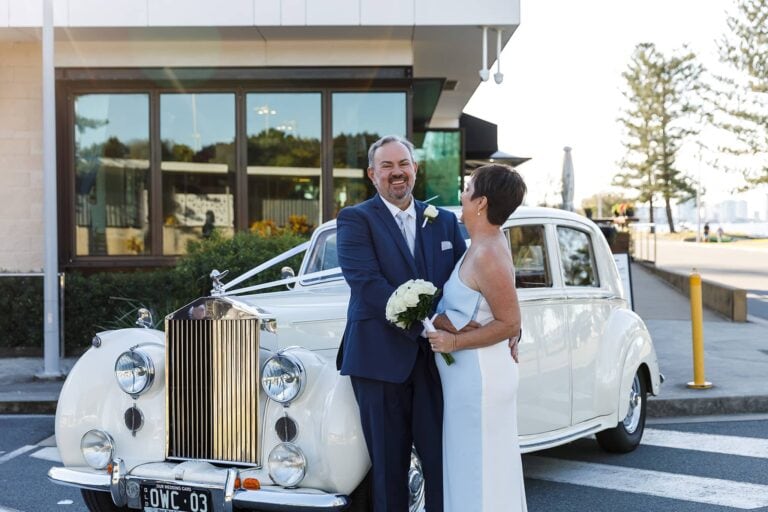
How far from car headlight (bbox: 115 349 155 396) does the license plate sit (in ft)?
1.75

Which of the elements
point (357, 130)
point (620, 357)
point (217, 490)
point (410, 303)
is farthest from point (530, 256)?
point (357, 130)

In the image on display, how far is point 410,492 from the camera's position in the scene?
4445mm

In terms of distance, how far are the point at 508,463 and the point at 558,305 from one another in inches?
85.9

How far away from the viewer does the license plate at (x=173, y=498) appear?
4.31 meters

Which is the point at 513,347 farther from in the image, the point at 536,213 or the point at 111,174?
the point at 111,174

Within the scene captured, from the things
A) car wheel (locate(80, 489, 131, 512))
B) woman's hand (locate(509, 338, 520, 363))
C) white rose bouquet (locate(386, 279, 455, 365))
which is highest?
white rose bouquet (locate(386, 279, 455, 365))

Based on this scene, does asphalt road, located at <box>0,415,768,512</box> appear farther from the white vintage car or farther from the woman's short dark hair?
the woman's short dark hair

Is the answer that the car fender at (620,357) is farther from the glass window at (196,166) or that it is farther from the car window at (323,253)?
the glass window at (196,166)

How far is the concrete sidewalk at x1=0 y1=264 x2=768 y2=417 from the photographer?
8875mm

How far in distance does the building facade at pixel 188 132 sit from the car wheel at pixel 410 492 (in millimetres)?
9941

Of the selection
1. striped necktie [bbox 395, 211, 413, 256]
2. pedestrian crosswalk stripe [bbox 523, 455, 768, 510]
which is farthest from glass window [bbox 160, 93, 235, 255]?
striped necktie [bbox 395, 211, 413, 256]

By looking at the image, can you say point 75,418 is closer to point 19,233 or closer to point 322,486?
point 322,486

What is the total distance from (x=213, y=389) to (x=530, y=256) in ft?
8.15

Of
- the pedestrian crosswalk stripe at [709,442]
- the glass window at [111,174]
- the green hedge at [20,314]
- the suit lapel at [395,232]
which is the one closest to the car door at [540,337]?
the suit lapel at [395,232]
